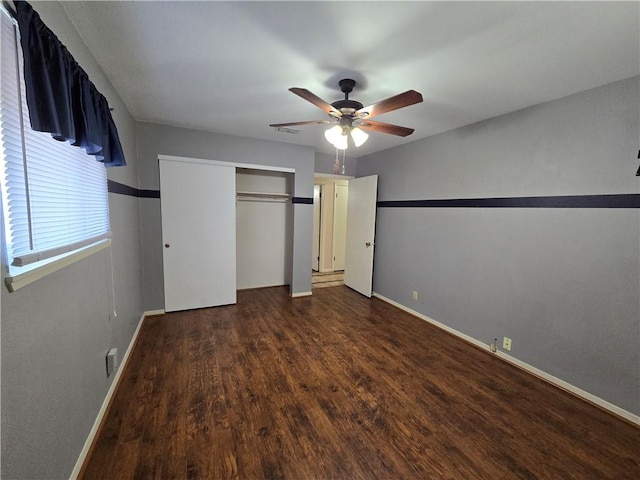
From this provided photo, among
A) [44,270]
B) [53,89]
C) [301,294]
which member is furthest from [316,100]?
[301,294]

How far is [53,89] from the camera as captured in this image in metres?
1.11

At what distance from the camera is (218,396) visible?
6.53ft

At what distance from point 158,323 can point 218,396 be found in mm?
1694

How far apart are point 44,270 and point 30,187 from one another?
351 millimetres

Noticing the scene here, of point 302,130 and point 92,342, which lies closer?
point 92,342

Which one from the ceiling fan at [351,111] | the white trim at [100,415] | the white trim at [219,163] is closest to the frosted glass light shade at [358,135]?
the ceiling fan at [351,111]

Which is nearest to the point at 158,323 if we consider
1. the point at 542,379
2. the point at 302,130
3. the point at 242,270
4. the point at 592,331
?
the point at 242,270

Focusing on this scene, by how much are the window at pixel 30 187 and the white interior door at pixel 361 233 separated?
3.56 m

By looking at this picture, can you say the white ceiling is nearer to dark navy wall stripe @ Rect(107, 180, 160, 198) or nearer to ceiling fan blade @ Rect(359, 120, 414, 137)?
ceiling fan blade @ Rect(359, 120, 414, 137)

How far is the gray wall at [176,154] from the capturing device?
10.5ft

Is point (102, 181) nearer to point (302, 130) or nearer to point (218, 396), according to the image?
point (218, 396)

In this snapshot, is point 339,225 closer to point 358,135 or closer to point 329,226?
point 329,226

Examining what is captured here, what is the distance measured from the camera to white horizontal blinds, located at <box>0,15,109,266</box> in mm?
944

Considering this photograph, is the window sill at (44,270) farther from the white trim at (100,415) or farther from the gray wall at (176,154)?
the gray wall at (176,154)
